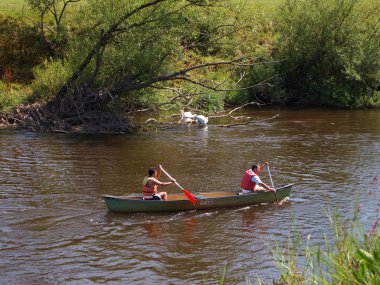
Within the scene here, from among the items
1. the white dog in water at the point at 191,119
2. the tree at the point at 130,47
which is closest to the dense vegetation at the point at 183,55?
the tree at the point at 130,47

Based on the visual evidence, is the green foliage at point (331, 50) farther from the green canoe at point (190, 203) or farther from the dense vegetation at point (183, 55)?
the green canoe at point (190, 203)

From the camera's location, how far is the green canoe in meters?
13.9

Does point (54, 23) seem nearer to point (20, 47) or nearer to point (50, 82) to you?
point (20, 47)

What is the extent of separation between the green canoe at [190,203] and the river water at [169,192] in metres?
0.17

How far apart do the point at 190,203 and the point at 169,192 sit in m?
1.88

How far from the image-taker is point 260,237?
1245cm

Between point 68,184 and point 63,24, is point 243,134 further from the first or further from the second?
point 63,24

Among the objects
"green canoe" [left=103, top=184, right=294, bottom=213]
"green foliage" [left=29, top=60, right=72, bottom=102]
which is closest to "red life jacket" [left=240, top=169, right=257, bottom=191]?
"green canoe" [left=103, top=184, right=294, bottom=213]

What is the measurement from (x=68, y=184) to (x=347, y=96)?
21614 mm

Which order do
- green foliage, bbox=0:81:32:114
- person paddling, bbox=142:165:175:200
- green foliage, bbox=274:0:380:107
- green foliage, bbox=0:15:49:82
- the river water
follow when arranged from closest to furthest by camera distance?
the river water, person paddling, bbox=142:165:175:200, green foliage, bbox=0:81:32:114, green foliage, bbox=0:15:49:82, green foliage, bbox=274:0:380:107

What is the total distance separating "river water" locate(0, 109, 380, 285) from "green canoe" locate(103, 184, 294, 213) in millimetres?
174

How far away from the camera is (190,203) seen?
47.1 feet

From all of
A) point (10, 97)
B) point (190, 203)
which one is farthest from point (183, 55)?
point (190, 203)

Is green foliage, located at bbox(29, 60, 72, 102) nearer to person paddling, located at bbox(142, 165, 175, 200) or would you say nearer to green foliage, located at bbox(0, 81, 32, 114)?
green foliage, located at bbox(0, 81, 32, 114)
